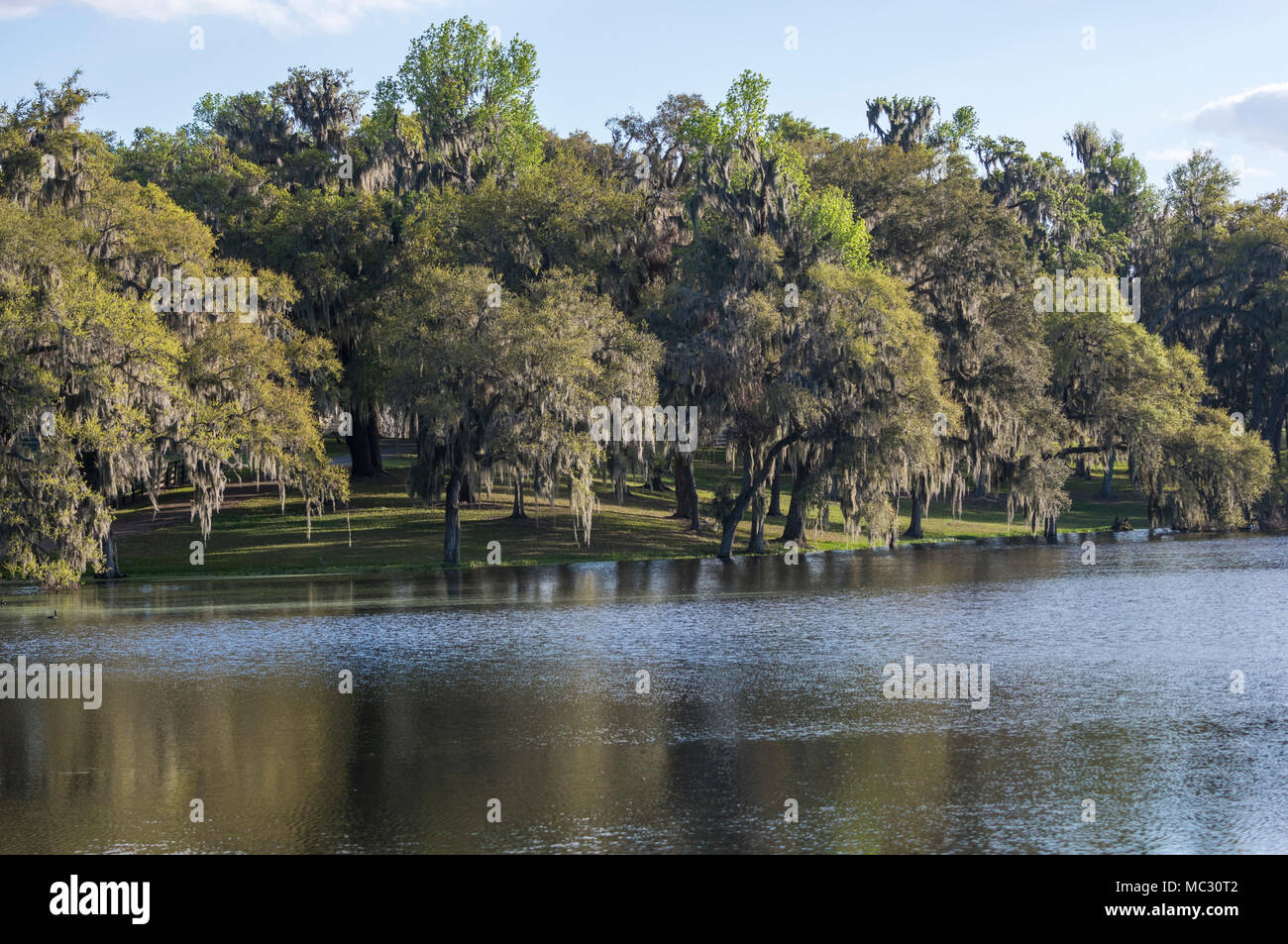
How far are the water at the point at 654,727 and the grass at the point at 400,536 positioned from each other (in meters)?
11.5

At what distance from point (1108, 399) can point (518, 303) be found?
32.4 meters

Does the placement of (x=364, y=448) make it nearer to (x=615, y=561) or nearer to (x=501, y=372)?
(x=615, y=561)

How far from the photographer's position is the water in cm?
1541

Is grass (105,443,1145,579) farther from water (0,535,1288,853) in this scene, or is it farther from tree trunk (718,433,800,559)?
water (0,535,1288,853)

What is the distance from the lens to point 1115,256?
83.9 metres

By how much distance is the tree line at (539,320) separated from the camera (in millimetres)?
44469

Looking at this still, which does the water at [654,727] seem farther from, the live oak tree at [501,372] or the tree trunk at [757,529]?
the tree trunk at [757,529]

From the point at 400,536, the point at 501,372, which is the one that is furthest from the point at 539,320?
the point at 400,536

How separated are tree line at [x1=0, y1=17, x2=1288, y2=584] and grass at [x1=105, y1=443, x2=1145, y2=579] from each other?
60.8 inches

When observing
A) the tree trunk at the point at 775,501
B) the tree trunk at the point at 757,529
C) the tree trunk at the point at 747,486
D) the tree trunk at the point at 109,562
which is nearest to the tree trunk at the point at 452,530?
the tree trunk at the point at 747,486

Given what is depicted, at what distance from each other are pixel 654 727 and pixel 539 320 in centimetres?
2962

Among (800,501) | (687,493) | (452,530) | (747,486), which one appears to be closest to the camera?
(452,530)

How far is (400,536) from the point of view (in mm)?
55812
